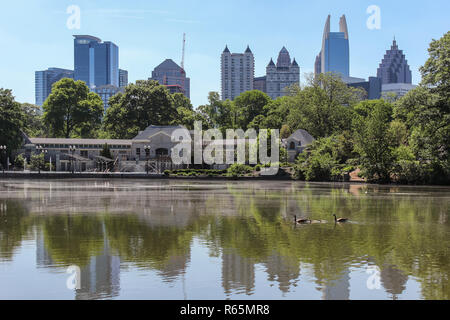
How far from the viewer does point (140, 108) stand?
10888cm

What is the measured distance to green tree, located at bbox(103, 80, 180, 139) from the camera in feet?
358

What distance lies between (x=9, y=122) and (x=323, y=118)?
55578 millimetres

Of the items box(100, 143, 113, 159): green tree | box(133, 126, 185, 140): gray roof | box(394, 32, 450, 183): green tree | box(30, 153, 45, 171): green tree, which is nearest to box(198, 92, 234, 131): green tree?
box(133, 126, 185, 140): gray roof

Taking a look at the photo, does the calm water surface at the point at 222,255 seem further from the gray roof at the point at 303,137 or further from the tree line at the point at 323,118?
the gray roof at the point at 303,137

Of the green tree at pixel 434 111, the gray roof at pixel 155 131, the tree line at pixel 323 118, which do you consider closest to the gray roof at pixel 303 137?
the tree line at pixel 323 118

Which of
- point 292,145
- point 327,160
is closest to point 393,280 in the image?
point 327,160

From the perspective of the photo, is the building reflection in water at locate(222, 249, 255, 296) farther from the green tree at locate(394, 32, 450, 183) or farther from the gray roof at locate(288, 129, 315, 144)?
the gray roof at locate(288, 129, 315, 144)

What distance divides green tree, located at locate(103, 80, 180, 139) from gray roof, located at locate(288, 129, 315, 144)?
116 ft

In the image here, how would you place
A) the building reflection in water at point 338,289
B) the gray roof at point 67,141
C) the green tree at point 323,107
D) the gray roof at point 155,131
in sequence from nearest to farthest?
the building reflection in water at point 338,289
the green tree at point 323,107
the gray roof at point 155,131
the gray roof at point 67,141

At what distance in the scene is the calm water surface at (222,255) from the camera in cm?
1091

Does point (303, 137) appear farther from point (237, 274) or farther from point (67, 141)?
point (237, 274)

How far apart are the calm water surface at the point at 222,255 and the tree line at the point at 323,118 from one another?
32.6 meters

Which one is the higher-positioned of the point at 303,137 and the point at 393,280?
the point at 303,137
